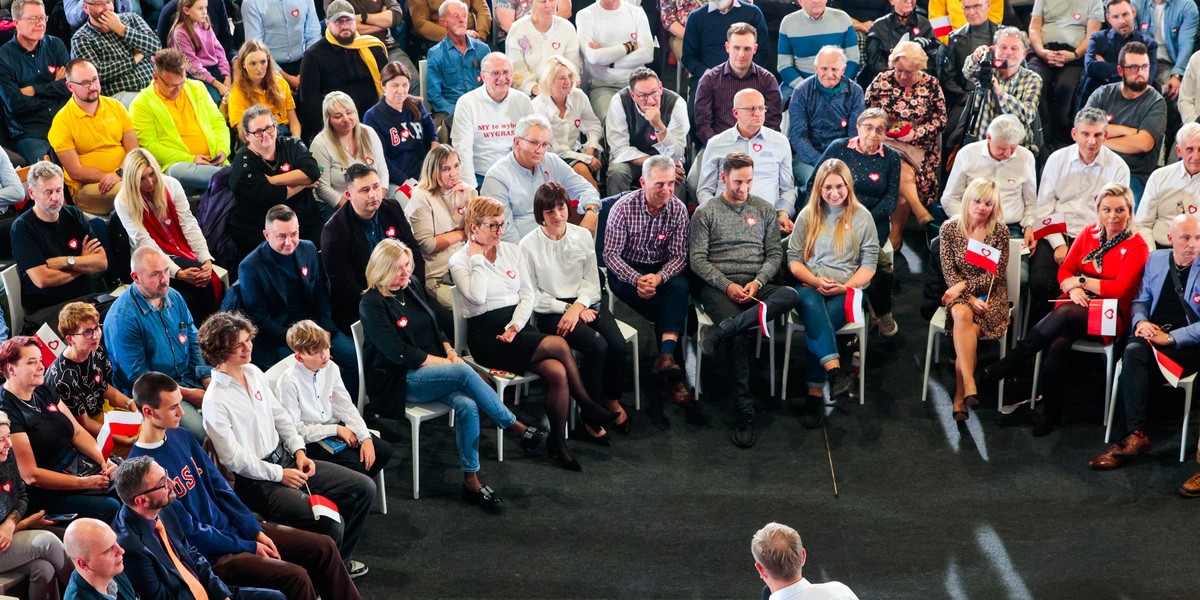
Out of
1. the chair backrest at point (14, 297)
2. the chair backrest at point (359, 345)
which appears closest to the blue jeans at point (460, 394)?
the chair backrest at point (359, 345)

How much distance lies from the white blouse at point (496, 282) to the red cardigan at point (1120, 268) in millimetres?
2467

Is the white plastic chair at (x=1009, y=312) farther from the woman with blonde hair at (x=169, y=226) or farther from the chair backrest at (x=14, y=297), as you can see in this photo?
the chair backrest at (x=14, y=297)

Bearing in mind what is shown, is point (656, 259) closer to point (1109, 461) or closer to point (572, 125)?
point (572, 125)

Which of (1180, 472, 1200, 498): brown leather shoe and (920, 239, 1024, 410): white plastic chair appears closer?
(1180, 472, 1200, 498): brown leather shoe

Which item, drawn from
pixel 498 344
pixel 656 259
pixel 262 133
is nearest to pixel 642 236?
pixel 656 259

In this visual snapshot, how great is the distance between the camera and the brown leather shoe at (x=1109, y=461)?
579 centimetres

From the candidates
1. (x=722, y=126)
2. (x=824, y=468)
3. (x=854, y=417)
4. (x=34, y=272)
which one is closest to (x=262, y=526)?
(x=34, y=272)

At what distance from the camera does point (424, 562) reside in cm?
515

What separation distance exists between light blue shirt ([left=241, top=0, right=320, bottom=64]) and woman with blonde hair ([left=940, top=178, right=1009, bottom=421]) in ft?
12.9

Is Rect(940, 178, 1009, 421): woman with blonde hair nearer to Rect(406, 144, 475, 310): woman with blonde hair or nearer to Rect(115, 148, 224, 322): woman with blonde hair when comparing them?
Rect(406, 144, 475, 310): woman with blonde hair

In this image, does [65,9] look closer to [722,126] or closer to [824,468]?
[722,126]

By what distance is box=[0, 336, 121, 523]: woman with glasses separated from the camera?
4625 millimetres

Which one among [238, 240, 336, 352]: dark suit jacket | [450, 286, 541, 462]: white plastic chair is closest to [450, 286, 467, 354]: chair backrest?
[450, 286, 541, 462]: white plastic chair

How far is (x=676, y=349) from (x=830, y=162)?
1153 mm
